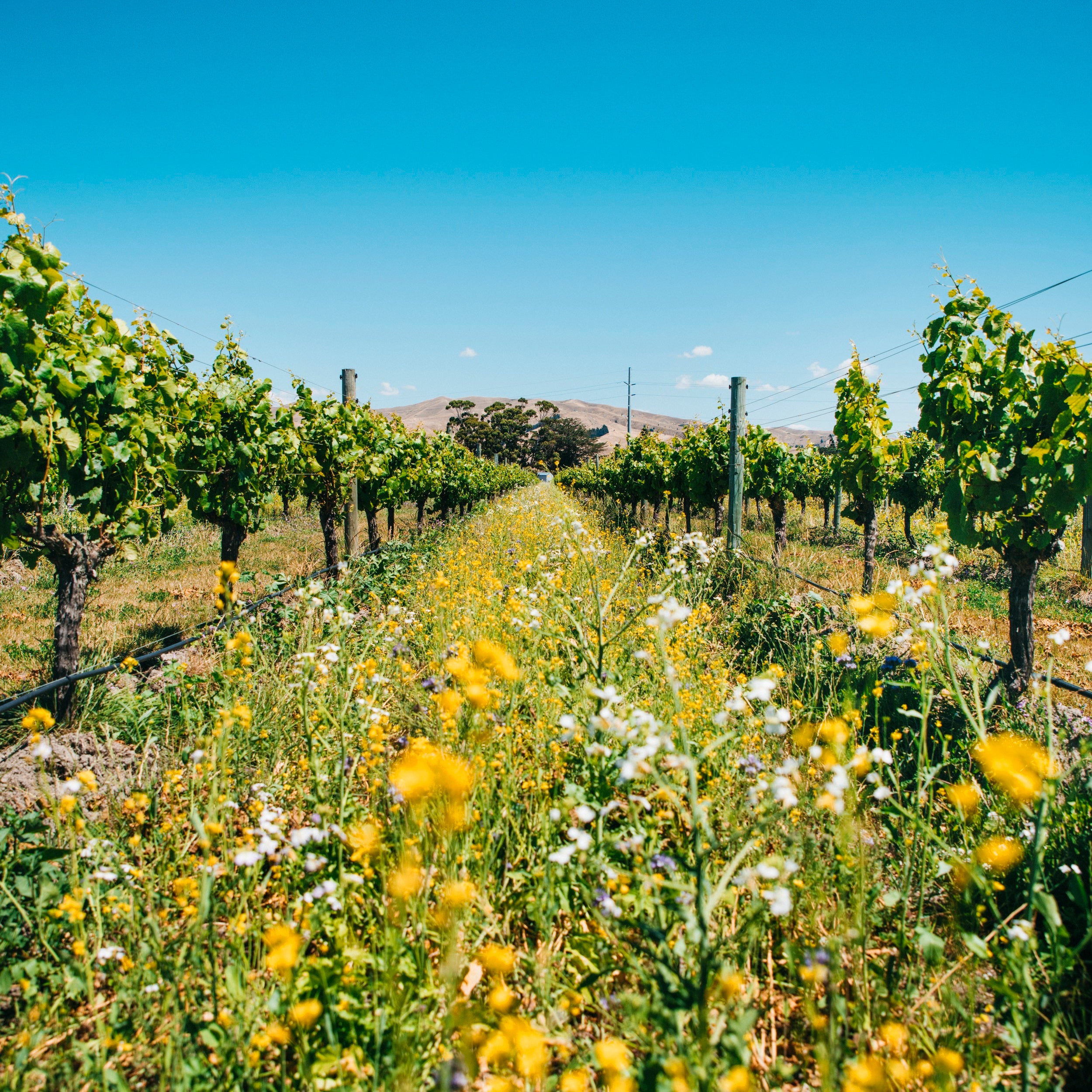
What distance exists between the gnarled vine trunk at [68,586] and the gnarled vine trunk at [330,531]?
390 cm

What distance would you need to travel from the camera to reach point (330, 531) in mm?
8562

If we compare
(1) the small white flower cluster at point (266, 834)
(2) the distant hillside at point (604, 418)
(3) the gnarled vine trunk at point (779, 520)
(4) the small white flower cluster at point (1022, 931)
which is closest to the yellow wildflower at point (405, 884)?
(1) the small white flower cluster at point (266, 834)

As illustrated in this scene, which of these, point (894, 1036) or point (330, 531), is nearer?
point (894, 1036)

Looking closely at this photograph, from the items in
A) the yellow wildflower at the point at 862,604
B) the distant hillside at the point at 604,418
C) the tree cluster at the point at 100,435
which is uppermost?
the distant hillside at the point at 604,418

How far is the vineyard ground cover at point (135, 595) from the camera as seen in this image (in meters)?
5.57

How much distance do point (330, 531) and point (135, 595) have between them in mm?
3270

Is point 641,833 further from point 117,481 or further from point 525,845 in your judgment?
point 117,481

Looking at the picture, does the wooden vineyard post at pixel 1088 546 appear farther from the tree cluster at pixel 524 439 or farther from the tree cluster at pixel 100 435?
the tree cluster at pixel 524 439

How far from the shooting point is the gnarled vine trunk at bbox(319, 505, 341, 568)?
336 inches

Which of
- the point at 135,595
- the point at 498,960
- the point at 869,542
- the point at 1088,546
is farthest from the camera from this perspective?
the point at 1088,546

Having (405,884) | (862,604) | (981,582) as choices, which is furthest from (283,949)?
(981,582)

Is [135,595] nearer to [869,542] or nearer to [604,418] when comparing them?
[869,542]

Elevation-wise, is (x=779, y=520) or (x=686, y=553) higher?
(x=779, y=520)

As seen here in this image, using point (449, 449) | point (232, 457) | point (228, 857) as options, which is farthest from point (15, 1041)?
point (449, 449)
